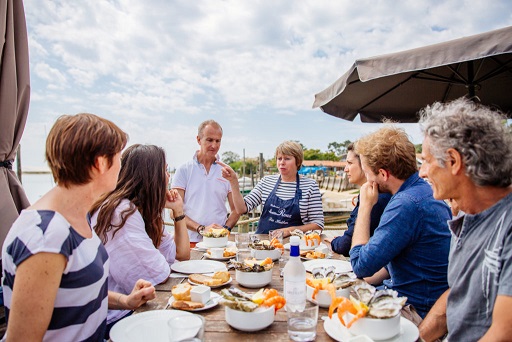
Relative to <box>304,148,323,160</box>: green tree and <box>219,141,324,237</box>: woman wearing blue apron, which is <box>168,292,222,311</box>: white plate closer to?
<box>219,141,324,237</box>: woman wearing blue apron

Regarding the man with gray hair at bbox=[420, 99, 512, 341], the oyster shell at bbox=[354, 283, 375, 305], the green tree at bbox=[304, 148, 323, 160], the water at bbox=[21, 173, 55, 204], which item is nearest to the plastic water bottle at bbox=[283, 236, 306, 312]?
the oyster shell at bbox=[354, 283, 375, 305]

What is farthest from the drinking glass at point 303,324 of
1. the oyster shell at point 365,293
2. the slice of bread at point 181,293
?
the slice of bread at point 181,293

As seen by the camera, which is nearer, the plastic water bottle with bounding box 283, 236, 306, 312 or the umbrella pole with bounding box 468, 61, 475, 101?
the plastic water bottle with bounding box 283, 236, 306, 312

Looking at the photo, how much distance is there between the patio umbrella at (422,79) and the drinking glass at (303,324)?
7.93ft

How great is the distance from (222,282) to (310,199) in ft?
6.80

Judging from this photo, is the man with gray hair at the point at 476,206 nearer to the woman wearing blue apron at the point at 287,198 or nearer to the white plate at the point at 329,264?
the white plate at the point at 329,264

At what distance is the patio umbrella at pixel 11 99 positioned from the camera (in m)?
2.29

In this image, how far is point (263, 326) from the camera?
1323mm

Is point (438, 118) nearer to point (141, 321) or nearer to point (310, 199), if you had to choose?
point (141, 321)

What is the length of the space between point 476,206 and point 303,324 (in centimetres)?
83

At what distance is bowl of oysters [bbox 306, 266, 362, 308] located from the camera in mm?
1567

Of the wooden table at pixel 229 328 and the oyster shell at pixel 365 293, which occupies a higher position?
the oyster shell at pixel 365 293

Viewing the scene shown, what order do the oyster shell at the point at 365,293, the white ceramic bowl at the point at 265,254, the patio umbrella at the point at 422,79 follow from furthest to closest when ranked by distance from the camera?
the patio umbrella at the point at 422,79 → the white ceramic bowl at the point at 265,254 → the oyster shell at the point at 365,293

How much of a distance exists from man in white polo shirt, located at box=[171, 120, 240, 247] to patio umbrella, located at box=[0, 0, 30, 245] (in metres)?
1.69
